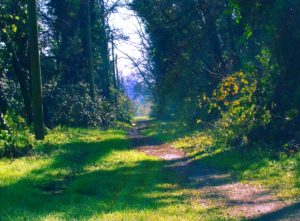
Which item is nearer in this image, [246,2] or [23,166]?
[23,166]

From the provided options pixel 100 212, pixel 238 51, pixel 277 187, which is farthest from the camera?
pixel 238 51

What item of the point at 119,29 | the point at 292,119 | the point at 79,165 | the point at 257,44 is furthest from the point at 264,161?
the point at 119,29

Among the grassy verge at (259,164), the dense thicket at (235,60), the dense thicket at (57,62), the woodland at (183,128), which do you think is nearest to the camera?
the woodland at (183,128)

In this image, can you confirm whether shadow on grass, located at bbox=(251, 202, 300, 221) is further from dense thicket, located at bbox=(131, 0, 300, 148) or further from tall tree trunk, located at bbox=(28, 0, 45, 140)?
A: tall tree trunk, located at bbox=(28, 0, 45, 140)

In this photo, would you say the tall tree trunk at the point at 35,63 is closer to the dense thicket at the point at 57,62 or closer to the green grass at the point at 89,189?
the dense thicket at the point at 57,62

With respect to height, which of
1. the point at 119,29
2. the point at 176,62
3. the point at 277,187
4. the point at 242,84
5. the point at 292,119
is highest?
the point at 119,29

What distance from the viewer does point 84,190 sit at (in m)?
10.2

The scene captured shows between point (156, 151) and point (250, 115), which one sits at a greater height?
point (250, 115)

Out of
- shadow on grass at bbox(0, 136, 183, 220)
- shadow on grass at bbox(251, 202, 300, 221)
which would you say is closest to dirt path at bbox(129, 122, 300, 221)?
shadow on grass at bbox(251, 202, 300, 221)

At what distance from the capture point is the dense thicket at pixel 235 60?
48.6 feet

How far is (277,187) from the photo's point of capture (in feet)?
33.6

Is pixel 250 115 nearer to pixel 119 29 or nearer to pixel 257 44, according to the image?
pixel 257 44

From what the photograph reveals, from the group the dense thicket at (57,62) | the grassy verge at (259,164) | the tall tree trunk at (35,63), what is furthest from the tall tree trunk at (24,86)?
the grassy verge at (259,164)

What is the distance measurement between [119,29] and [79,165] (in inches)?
1372
